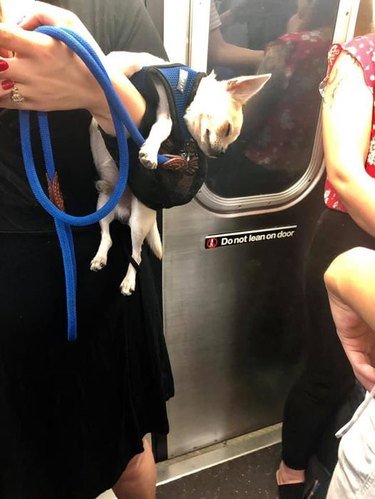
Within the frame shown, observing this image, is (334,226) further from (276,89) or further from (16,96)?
(16,96)

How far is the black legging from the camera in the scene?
112cm

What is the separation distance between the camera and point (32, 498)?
916mm

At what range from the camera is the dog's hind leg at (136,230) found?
763 mm

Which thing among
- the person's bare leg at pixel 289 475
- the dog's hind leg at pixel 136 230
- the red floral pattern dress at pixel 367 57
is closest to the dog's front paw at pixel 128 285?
the dog's hind leg at pixel 136 230

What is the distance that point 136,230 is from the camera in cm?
78

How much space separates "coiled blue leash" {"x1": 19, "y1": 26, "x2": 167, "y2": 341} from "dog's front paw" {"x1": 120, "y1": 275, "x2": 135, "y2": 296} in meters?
0.10

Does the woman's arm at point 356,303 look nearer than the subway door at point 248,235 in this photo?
Yes

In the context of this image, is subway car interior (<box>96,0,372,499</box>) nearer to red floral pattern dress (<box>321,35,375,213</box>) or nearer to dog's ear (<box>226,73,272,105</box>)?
red floral pattern dress (<box>321,35,375,213</box>)

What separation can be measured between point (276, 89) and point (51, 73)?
82 cm

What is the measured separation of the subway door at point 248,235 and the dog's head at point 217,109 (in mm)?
459

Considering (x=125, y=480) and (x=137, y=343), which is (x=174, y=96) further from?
(x=125, y=480)

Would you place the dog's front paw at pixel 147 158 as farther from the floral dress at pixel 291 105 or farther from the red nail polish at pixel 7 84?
the floral dress at pixel 291 105

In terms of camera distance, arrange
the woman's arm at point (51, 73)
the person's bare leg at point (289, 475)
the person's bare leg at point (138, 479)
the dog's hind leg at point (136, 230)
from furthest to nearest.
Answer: the person's bare leg at point (289, 475) < the person's bare leg at point (138, 479) < the dog's hind leg at point (136, 230) < the woman's arm at point (51, 73)

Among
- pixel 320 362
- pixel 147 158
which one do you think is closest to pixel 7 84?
pixel 147 158
